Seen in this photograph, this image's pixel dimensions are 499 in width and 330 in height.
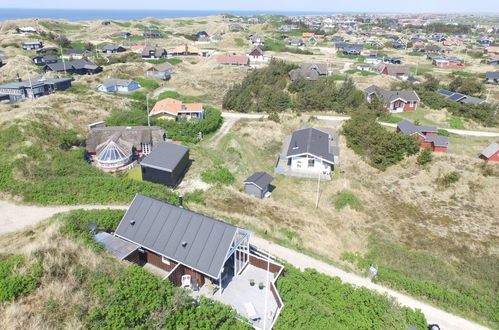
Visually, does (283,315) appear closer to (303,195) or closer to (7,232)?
(303,195)

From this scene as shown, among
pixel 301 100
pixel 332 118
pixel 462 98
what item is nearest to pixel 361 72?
pixel 462 98

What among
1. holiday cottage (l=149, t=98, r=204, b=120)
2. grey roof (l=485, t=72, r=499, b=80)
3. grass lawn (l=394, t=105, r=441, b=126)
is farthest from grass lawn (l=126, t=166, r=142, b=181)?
grey roof (l=485, t=72, r=499, b=80)

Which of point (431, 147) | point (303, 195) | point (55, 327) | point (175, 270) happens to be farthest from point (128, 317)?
point (431, 147)

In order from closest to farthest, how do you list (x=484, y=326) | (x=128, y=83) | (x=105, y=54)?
(x=484, y=326) < (x=128, y=83) < (x=105, y=54)

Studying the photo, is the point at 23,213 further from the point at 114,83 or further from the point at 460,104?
the point at 460,104

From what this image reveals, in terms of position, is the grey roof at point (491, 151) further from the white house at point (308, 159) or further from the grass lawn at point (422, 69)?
the grass lawn at point (422, 69)

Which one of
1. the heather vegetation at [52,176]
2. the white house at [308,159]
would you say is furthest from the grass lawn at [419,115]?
the heather vegetation at [52,176]
